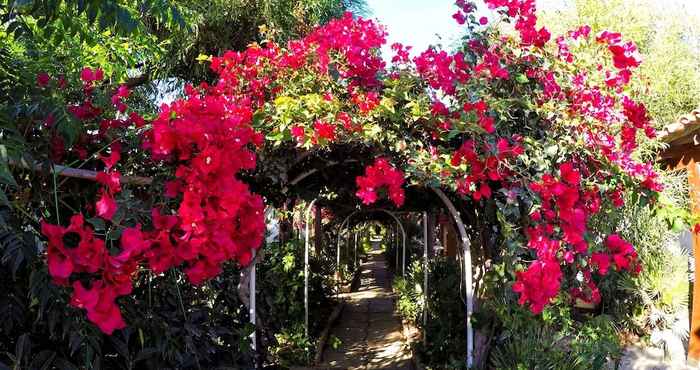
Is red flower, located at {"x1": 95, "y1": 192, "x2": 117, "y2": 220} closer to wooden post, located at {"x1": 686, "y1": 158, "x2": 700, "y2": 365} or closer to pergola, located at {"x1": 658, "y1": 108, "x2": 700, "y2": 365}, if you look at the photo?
pergola, located at {"x1": 658, "y1": 108, "x2": 700, "y2": 365}

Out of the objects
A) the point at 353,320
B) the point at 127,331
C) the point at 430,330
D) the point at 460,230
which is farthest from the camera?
the point at 353,320

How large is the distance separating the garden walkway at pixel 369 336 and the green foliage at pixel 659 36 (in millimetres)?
6121

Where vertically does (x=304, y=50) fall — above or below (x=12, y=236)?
above

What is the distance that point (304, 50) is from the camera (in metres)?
3.48

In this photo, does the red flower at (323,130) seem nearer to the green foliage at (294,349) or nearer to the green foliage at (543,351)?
the green foliage at (543,351)

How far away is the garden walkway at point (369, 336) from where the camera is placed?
657cm

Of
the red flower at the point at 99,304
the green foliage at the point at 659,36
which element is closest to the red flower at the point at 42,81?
the red flower at the point at 99,304

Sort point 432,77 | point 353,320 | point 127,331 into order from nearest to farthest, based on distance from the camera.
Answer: point 127,331, point 432,77, point 353,320

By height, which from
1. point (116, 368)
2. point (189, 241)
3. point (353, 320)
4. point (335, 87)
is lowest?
point (353, 320)

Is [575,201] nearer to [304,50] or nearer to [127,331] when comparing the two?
[304,50]

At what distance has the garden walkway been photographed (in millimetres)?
6566

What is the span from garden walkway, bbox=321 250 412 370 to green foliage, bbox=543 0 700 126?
6121mm

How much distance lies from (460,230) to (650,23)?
10380 mm

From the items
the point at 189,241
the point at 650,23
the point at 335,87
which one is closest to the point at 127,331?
the point at 189,241
